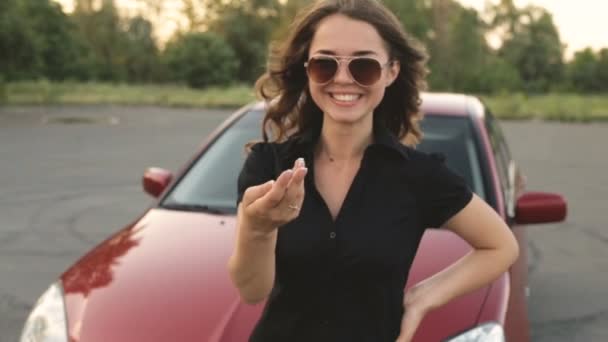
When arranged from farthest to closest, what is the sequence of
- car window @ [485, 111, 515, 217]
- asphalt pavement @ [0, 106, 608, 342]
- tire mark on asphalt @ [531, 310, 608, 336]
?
1. asphalt pavement @ [0, 106, 608, 342]
2. tire mark on asphalt @ [531, 310, 608, 336]
3. car window @ [485, 111, 515, 217]

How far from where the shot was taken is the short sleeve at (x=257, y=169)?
1.80 meters

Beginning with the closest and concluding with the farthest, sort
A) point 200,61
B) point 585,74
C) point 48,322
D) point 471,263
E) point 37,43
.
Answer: point 471,263 → point 48,322 → point 37,43 → point 200,61 → point 585,74

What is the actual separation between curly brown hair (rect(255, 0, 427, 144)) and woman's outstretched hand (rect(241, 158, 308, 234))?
1.69ft

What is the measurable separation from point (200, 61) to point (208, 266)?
50011mm

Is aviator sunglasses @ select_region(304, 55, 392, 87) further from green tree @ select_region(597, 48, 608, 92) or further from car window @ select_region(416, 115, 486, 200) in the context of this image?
green tree @ select_region(597, 48, 608, 92)

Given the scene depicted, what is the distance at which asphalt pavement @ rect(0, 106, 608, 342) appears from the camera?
17.9ft

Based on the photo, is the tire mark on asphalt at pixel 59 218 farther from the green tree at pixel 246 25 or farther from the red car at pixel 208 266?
the green tree at pixel 246 25

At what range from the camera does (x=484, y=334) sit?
274cm

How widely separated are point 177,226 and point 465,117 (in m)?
1.63

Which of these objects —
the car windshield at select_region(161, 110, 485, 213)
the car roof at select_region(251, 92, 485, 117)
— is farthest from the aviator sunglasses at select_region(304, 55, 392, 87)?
the car roof at select_region(251, 92, 485, 117)

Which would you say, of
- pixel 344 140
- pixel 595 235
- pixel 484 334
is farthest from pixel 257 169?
pixel 595 235

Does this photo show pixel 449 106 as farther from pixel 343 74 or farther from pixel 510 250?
pixel 343 74

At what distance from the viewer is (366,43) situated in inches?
71.2

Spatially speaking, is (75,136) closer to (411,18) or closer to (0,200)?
(0,200)
